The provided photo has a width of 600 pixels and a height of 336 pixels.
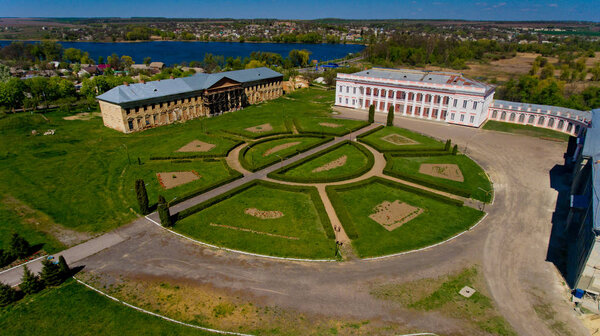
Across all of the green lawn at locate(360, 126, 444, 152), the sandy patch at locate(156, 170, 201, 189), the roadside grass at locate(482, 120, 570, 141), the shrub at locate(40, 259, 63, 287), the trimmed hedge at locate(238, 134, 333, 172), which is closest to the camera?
the shrub at locate(40, 259, 63, 287)

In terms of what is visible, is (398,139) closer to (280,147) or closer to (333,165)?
(333,165)

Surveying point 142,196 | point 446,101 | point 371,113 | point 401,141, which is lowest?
point 401,141

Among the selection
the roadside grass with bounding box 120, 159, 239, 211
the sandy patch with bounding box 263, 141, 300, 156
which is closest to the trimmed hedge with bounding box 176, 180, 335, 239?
the roadside grass with bounding box 120, 159, 239, 211

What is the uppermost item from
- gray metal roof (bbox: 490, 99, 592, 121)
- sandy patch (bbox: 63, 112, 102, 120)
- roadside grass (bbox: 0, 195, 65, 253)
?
gray metal roof (bbox: 490, 99, 592, 121)

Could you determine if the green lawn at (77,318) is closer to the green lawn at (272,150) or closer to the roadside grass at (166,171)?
the roadside grass at (166,171)

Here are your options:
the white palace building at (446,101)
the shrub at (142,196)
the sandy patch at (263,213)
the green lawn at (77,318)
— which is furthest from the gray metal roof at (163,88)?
the green lawn at (77,318)

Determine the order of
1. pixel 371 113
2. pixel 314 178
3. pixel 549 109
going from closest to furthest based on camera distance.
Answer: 1. pixel 314 178
2. pixel 549 109
3. pixel 371 113

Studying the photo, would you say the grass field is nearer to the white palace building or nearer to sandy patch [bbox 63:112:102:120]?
sandy patch [bbox 63:112:102:120]

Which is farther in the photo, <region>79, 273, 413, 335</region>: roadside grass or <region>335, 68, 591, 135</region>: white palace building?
<region>335, 68, 591, 135</region>: white palace building

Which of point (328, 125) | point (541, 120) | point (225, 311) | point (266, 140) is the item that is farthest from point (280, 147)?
point (541, 120)
